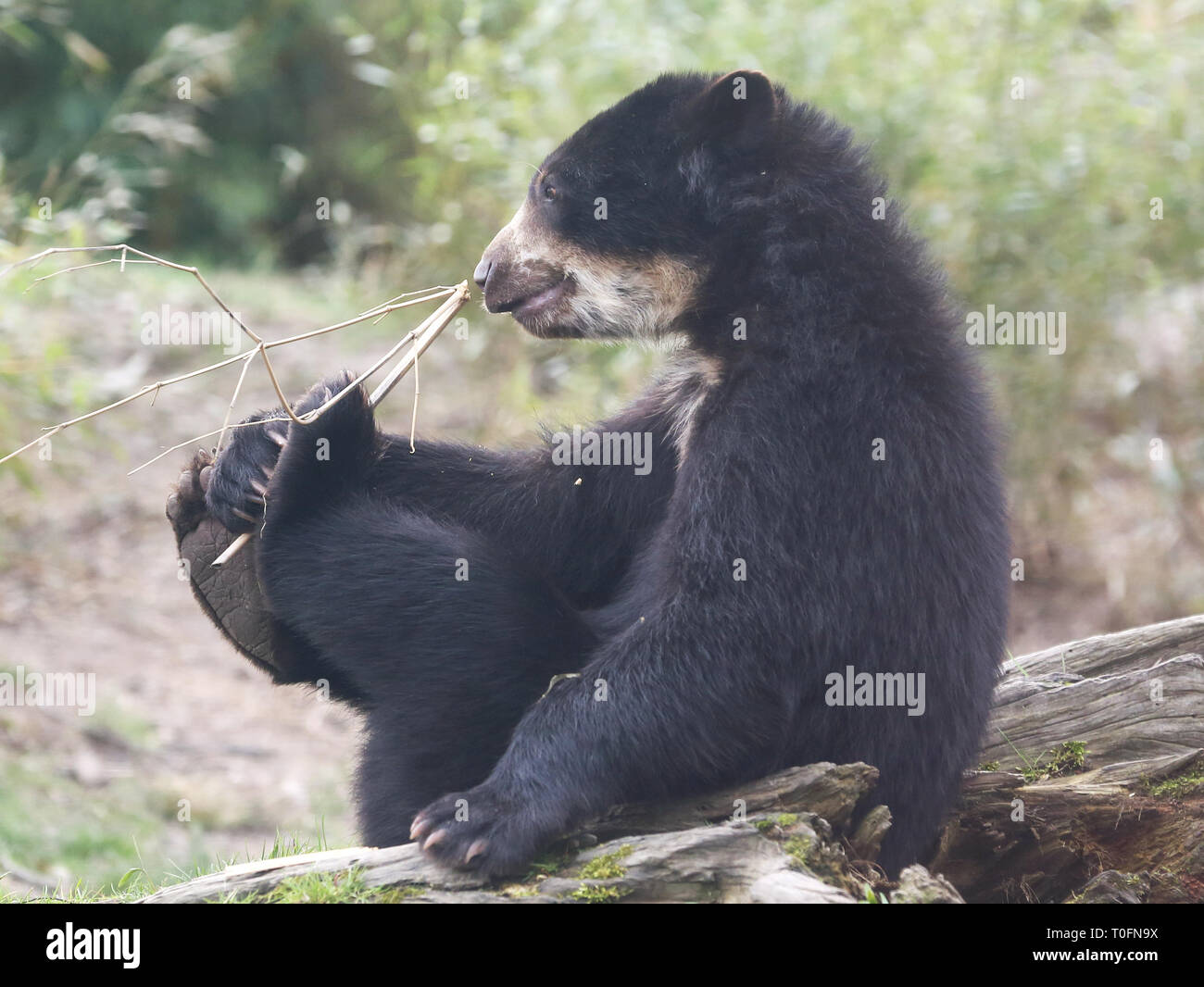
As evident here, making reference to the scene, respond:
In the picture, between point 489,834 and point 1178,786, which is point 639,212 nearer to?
point 489,834

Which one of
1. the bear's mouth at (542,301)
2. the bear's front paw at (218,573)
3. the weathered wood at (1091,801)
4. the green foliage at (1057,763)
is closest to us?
the bear's front paw at (218,573)

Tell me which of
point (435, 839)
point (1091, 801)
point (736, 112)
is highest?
point (736, 112)

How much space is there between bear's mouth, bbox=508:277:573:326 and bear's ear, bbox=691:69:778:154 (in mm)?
770

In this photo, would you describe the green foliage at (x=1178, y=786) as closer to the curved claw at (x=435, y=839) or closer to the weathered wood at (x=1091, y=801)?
the weathered wood at (x=1091, y=801)

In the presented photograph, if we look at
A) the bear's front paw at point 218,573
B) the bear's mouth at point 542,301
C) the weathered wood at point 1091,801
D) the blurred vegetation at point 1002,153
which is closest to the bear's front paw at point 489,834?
the bear's front paw at point 218,573

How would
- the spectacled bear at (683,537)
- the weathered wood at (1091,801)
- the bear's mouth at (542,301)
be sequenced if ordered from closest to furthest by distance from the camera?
the spectacled bear at (683,537) < the weathered wood at (1091,801) < the bear's mouth at (542,301)

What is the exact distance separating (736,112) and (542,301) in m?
1.03

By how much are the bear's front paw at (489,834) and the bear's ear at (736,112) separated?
7.97ft

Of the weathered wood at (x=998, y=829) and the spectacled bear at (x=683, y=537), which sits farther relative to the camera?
the spectacled bear at (x=683, y=537)

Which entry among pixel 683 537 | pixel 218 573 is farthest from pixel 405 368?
pixel 683 537

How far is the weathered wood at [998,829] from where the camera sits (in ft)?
12.2

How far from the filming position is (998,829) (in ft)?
15.9

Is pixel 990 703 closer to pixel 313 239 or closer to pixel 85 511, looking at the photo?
pixel 85 511

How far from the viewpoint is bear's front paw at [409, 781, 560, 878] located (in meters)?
3.67
